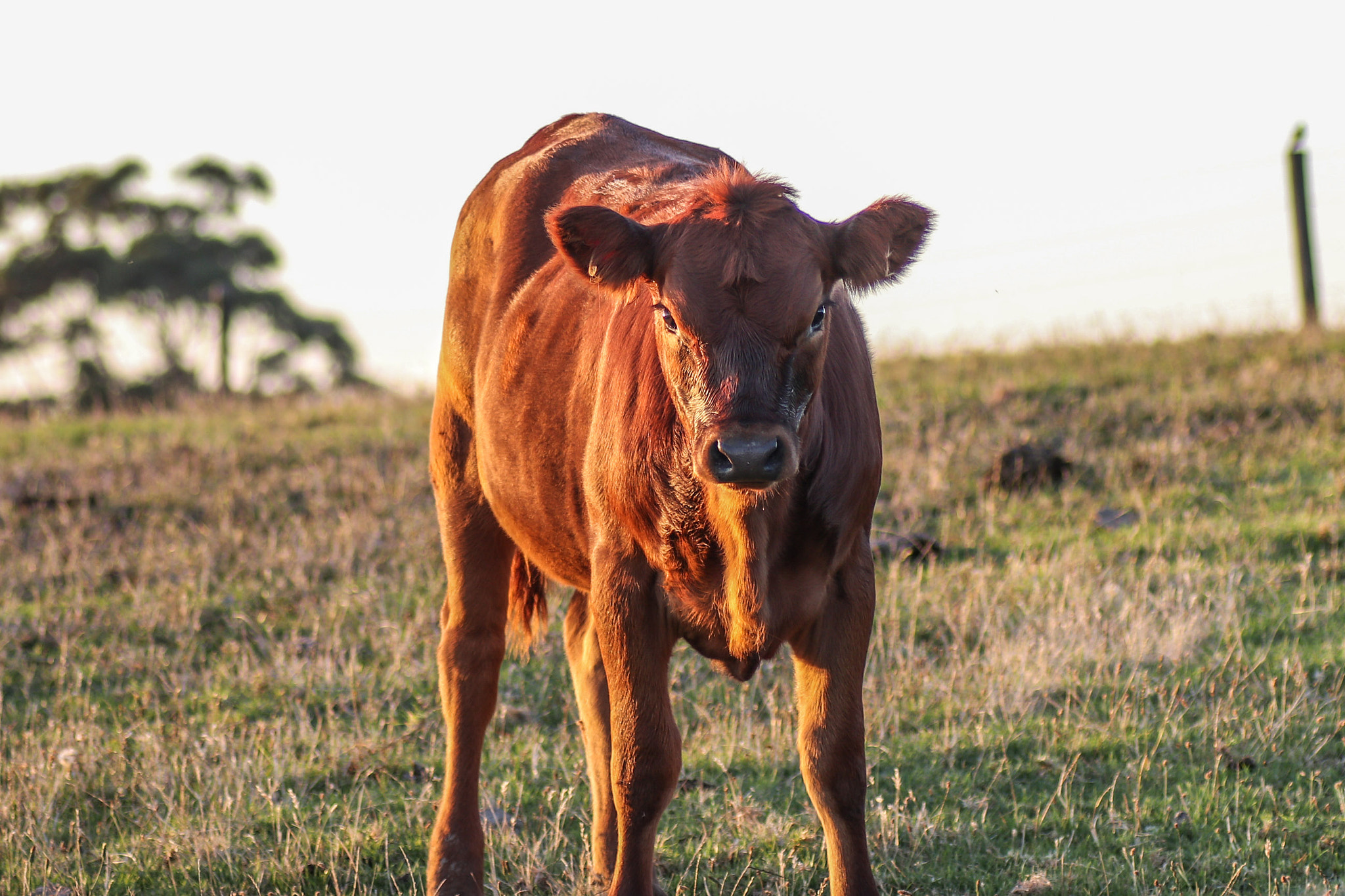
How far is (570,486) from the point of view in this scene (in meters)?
4.33

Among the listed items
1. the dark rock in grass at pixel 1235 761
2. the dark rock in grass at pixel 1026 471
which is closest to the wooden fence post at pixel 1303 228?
the dark rock in grass at pixel 1026 471

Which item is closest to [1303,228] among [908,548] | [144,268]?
[908,548]

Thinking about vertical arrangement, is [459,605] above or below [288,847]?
above

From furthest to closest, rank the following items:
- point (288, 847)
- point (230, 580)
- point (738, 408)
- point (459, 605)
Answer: point (230, 580) → point (459, 605) → point (288, 847) → point (738, 408)

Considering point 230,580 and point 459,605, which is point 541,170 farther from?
point 230,580

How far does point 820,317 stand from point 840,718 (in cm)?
123

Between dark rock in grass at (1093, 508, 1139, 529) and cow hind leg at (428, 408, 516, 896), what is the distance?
4747mm

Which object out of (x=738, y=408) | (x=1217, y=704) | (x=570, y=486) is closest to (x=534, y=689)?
(x=570, y=486)

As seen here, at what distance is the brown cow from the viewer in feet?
11.0

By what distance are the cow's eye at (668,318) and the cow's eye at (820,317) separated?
38 cm

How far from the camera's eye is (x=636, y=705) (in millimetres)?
3855

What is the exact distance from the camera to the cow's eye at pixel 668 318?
11.5 ft

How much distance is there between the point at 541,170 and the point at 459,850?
273 centimetres

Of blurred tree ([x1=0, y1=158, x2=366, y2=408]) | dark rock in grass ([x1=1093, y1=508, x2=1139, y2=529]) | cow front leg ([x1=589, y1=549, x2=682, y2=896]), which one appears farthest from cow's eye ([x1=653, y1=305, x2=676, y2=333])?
blurred tree ([x1=0, y1=158, x2=366, y2=408])
